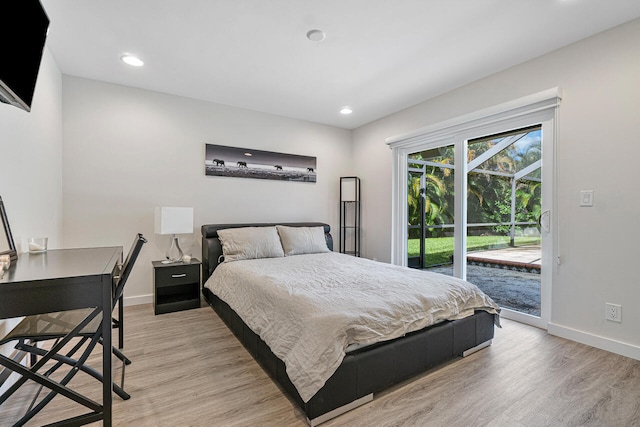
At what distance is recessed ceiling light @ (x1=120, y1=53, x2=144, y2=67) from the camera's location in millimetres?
2723

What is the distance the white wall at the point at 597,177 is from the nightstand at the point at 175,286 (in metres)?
3.62

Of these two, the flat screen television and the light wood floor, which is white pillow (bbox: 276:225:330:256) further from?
the flat screen television

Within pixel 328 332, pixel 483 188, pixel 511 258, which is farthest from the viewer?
pixel 483 188

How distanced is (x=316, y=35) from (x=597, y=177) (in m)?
2.57

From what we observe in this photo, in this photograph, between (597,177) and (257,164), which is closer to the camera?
(597,177)

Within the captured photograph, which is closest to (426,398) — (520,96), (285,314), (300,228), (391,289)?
(391,289)

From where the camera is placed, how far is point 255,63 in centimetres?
285

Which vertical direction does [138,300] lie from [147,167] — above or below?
below

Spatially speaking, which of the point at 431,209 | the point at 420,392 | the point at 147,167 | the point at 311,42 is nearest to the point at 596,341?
the point at 420,392

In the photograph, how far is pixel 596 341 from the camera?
2.39m

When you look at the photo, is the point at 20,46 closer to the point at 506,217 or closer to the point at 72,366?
the point at 72,366

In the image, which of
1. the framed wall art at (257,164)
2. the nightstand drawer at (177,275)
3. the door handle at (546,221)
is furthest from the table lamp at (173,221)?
the door handle at (546,221)

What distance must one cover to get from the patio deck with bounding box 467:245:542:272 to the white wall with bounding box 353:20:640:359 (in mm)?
263

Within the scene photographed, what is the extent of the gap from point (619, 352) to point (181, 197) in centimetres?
447
